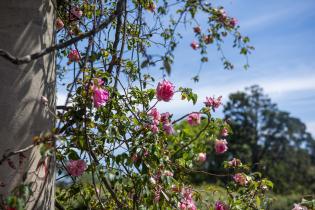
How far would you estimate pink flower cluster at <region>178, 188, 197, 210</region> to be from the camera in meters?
2.39

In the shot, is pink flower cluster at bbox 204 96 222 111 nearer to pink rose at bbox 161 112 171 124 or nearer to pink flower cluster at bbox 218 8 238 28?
pink rose at bbox 161 112 171 124

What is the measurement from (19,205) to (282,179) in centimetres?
4542

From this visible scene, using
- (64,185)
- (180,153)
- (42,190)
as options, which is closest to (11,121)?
(42,190)

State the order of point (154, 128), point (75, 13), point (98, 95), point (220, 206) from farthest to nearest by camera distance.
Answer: point (75, 13)
point (220, 206)
point (154, 128)
point (98, 95)

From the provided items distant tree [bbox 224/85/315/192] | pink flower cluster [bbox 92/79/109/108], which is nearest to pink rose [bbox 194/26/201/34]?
pink flower cluster [bbox 92/79/109/108]

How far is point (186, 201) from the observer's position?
8.02 feet

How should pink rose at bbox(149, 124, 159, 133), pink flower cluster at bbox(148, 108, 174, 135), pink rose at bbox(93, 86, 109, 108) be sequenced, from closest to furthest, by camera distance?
pink rose at bbox(93, 86, 109, 108) < pink rose at bbox(149, 124, 159, 133) < pink flower cluster at bbox(148, 108, 174, 135)

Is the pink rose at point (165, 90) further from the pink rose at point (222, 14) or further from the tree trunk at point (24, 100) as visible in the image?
the pink rose at point (222, 14)

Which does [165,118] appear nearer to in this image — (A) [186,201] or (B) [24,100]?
(A) [186,201]

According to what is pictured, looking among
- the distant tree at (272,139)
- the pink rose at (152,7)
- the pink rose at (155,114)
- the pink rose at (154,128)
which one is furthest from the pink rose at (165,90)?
the distant tree at (272,139)

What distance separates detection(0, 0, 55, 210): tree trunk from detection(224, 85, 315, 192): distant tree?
44.3 metres

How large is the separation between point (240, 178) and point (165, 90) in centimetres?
79

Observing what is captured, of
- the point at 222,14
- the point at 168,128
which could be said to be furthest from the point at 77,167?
the point at 222,14

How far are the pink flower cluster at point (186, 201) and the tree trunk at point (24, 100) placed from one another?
A: 738 mm
